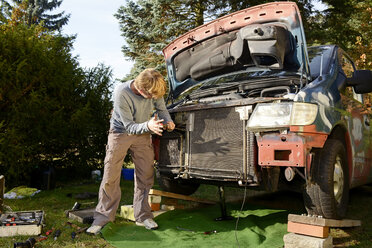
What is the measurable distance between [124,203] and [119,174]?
1.49m

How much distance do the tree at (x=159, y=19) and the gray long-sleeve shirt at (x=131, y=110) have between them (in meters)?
7.21

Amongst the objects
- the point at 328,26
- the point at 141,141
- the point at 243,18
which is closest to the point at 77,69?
the point at 141,141

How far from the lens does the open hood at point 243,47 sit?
313cm

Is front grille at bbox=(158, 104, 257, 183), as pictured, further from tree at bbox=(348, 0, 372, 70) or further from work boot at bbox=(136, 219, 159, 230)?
tree at bbox=(348, 0, 372, 70)

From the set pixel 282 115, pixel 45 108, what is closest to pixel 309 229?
pixel 282 115

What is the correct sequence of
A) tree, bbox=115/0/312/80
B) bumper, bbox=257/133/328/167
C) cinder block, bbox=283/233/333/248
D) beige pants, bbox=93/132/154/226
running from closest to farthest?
1. bumper, bbox=257/133/328/167
2. cinder block, bbox=283/233/333/248
3. beige pants, bbox=93/132/154/226
4. tree, bbox=115/0/312/80

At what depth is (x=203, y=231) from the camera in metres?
3.47

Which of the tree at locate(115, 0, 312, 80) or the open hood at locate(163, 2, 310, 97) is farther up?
the tree at locate(115, 0, 312, 80)

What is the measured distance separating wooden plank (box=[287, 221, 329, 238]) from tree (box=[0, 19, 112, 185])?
15.3 ft

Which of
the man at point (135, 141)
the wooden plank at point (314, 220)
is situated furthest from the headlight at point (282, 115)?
the man at point (135, 141)

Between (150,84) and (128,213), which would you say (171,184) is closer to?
(128,213)

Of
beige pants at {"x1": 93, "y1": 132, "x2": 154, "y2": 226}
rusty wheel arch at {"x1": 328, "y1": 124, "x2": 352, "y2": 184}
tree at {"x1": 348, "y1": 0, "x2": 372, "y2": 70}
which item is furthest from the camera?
tree at {"x1": 348, "y1": 0, "x2": 372, "y2": 70}

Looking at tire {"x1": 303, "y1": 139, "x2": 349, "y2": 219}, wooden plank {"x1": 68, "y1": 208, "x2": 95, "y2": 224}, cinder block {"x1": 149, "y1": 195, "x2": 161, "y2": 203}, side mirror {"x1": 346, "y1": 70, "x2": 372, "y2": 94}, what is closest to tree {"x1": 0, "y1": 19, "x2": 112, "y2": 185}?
wooden plank {"x1": 68, "y1": 208, "x2": 95, "y2": 224}

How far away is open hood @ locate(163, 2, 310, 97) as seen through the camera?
3135 mm
